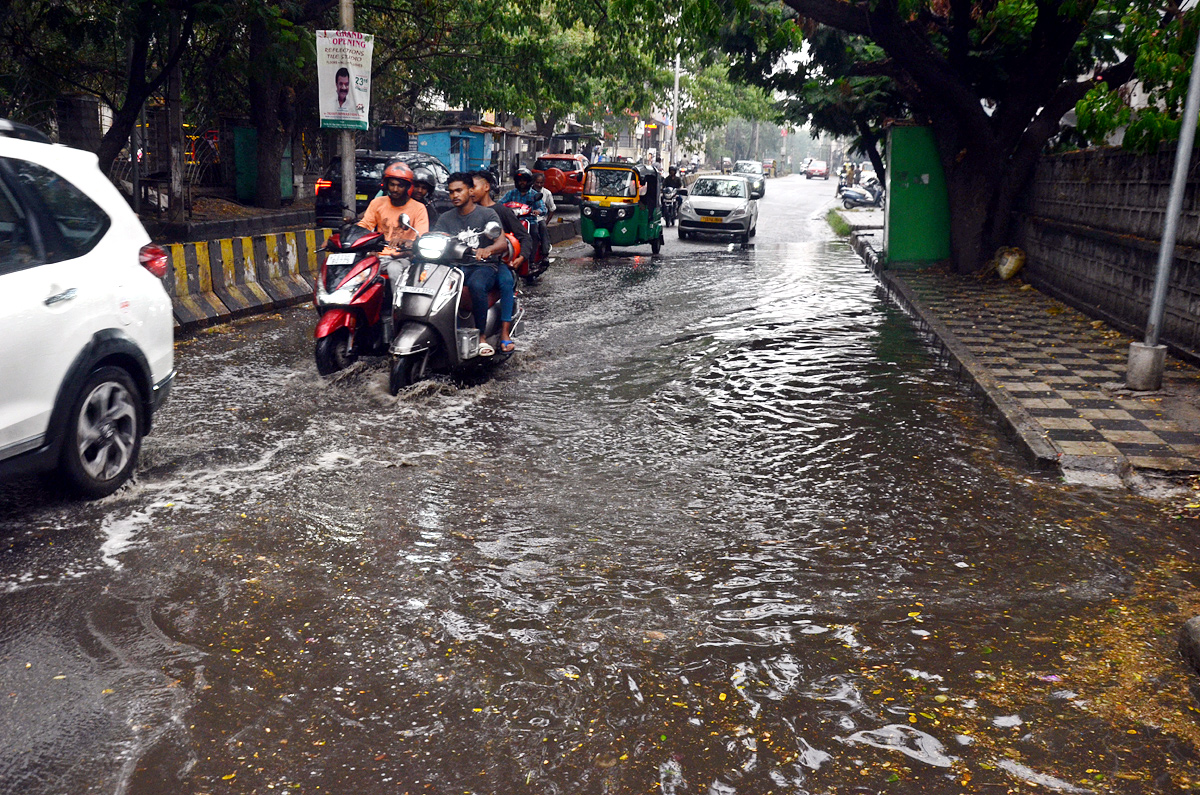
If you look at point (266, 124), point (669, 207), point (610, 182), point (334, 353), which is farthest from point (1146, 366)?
point (669, 207)

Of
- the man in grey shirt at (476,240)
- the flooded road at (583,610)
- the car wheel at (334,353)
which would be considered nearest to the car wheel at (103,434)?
the flooded road at (583,610)

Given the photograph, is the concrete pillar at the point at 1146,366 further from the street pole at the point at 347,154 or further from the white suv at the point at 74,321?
the street pole at the point at 347,154

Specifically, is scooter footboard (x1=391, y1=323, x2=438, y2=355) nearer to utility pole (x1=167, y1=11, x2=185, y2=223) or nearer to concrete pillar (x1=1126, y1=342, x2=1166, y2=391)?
concrete pillar (x1=1126, y1=342, x2=1166, y2=391)

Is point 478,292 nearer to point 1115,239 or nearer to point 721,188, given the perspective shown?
point 1115,239

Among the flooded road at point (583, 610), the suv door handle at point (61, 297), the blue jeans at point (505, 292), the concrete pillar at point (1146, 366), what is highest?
the suv door handle at point (61, 297)

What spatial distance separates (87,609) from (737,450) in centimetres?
408

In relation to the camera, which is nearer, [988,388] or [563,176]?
[988,388]

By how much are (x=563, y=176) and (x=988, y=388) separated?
35.7 metres

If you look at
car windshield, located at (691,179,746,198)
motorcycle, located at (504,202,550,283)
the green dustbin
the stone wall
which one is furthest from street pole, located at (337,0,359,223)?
car windshield, located at (691,179,746,198)

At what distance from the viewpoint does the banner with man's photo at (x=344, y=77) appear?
14812 millimetres

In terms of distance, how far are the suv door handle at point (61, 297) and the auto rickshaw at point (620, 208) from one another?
690 inches

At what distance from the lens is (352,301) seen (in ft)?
28.5

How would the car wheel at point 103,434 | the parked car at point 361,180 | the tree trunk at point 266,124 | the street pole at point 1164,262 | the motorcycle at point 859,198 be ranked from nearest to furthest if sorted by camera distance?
the car wheel at point 103,434
the street pole at point 1164,262
the parked car at point 361,180
the tree trunk at point 266,124
the motorcycle at point 859,198

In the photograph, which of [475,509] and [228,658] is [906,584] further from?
[228,658]
